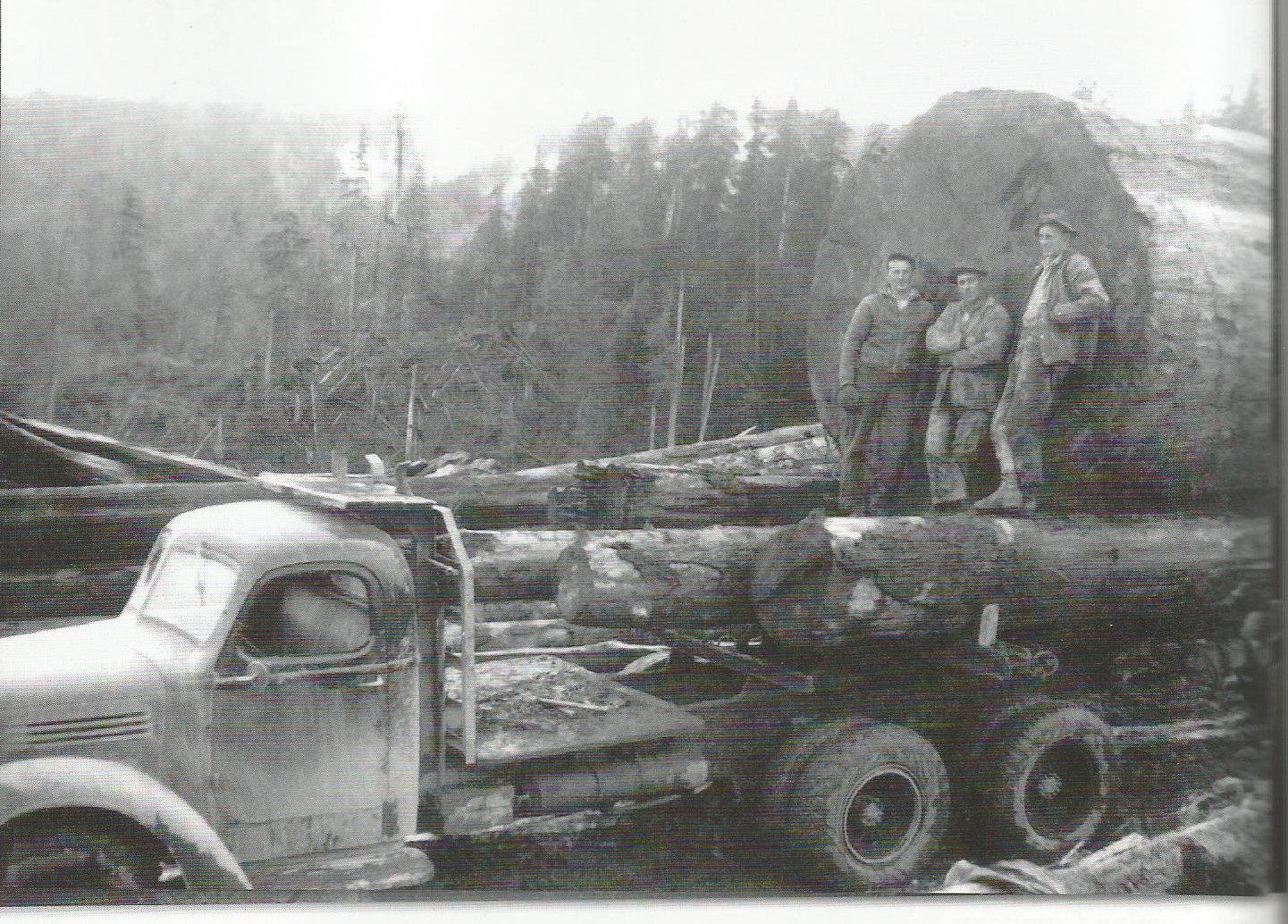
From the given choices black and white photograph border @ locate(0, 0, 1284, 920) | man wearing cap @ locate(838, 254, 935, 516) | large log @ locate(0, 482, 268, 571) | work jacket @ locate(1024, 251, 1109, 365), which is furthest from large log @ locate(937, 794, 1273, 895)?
large log @ locate(0, 482, 268, 571)

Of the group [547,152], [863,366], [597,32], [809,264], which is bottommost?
[863,366]

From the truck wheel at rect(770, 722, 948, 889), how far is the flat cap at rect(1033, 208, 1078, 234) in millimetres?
1710

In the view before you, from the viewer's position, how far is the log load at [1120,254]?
11.9ft

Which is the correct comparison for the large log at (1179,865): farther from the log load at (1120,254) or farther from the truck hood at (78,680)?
the truck hood at (78,680)

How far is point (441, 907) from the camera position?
11.1ft

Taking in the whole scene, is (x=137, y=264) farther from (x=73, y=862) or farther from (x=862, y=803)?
(x=862, y=803)

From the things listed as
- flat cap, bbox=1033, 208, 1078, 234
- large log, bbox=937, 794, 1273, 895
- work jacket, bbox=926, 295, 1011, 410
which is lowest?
large log, bbox=937, 794, 1273, 895

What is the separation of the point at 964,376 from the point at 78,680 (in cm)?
278

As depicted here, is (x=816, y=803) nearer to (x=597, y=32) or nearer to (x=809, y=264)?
(x=809, y=264)

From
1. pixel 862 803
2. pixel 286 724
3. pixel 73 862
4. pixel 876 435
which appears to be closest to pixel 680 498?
pixel 876 435

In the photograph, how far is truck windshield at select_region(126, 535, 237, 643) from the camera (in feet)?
9.75

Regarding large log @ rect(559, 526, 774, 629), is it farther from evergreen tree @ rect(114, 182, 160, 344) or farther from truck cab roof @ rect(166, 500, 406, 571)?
evergreen tree @ rect(114, 182, 160, 344)

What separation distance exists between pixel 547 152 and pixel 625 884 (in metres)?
2.32

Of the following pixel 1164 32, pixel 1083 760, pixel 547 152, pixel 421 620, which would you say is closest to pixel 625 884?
pixel 421 620
